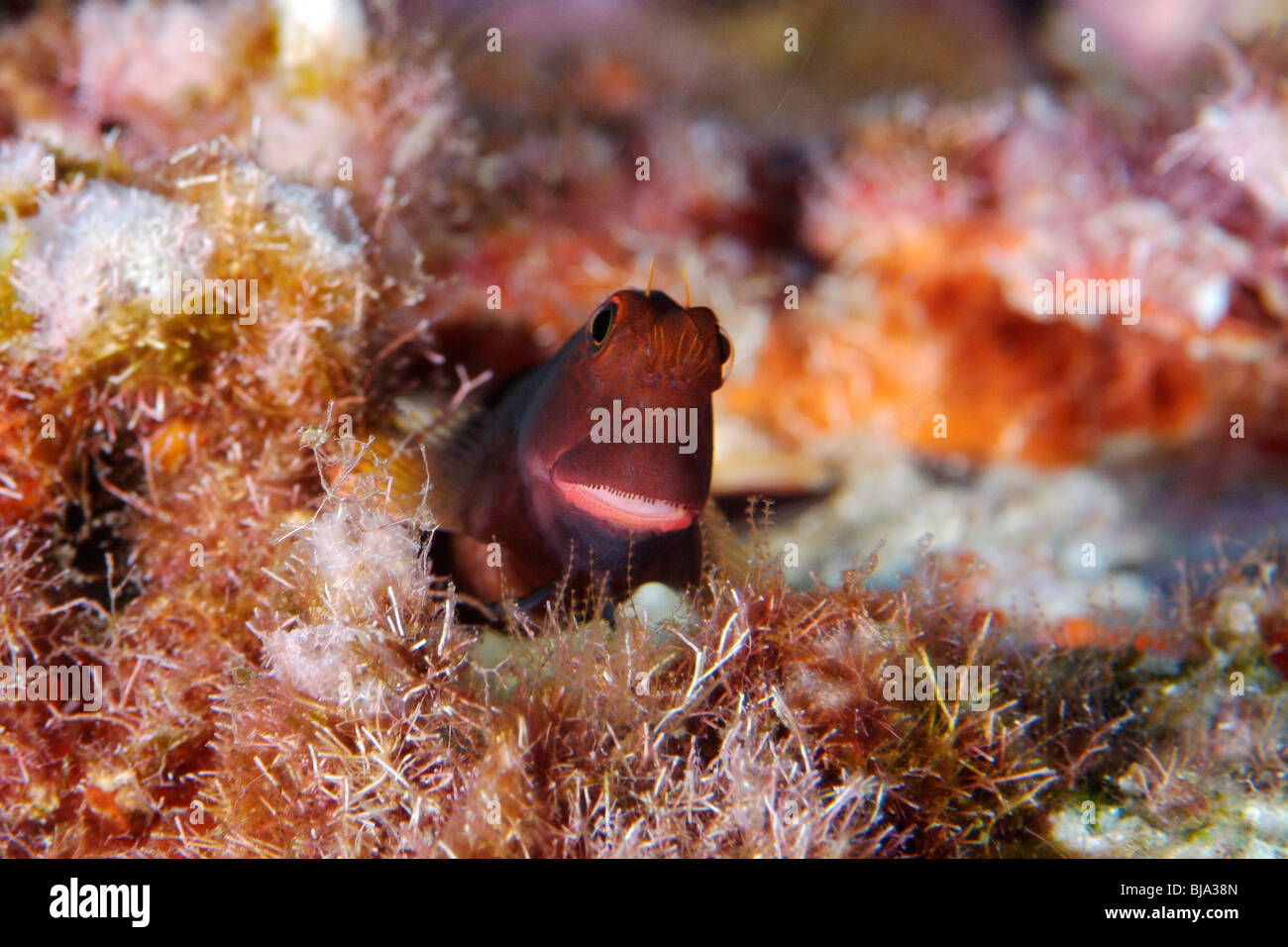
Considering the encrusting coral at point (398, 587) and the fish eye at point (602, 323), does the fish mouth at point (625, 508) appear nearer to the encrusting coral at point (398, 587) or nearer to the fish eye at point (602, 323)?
the encrusting coral at point (398, 587)

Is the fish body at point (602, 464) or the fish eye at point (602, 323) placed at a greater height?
the fish eye at point (602, 323)

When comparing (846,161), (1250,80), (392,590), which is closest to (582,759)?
(392,590)

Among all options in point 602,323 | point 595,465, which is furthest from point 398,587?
point 602,323

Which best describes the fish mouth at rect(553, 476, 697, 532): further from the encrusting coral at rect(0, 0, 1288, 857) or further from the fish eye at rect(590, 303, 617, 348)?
the fish eye at rect(590, 303, 617, 348)

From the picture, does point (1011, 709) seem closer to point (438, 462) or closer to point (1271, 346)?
point (438, 462)

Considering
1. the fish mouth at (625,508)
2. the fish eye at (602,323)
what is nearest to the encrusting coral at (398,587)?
the fish mouth at (625,508)

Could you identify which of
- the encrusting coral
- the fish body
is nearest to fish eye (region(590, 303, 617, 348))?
the fish body
